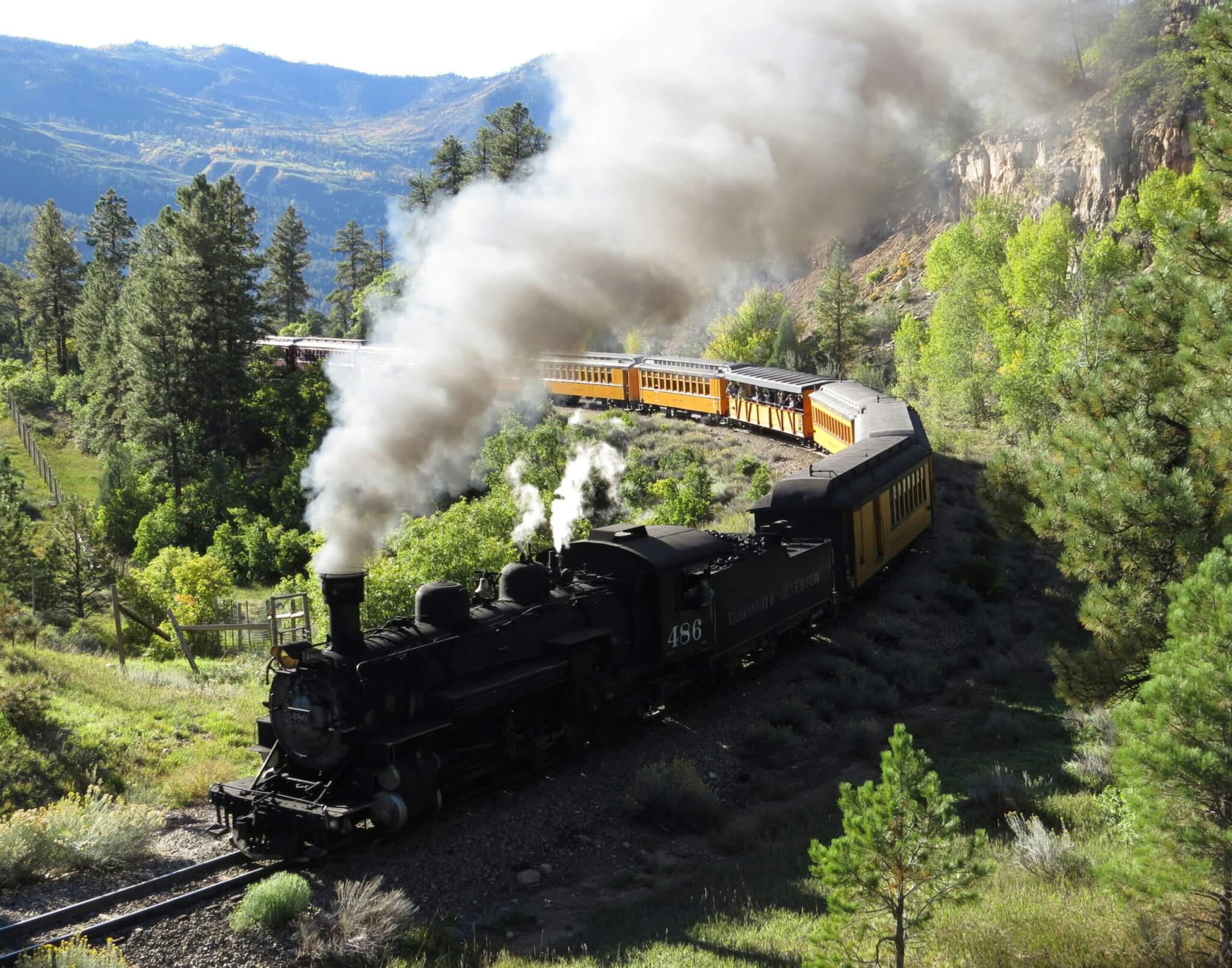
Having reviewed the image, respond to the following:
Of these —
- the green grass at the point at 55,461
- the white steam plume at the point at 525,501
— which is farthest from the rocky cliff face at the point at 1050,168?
the green grass at the point at 55,461

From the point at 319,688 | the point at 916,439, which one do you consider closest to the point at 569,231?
the point at 916,439

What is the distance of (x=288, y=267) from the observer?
97.7 meters

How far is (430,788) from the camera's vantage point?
1125cm

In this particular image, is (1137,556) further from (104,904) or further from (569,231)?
(569,231)

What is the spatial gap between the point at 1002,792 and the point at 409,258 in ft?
60.0

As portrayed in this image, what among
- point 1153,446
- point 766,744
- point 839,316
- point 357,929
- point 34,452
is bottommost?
point 34,452

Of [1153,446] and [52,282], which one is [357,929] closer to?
[1153,446]

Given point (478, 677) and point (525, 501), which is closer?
point (478, 677)

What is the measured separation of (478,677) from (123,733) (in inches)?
238

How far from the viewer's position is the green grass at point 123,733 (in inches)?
508

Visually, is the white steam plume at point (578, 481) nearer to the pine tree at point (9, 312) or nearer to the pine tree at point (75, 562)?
the pine tree at point (75, 562)

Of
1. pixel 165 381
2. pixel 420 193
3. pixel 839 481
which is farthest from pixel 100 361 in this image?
pixel 839 481

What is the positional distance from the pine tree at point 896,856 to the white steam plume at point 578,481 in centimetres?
899

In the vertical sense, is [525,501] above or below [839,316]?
below
